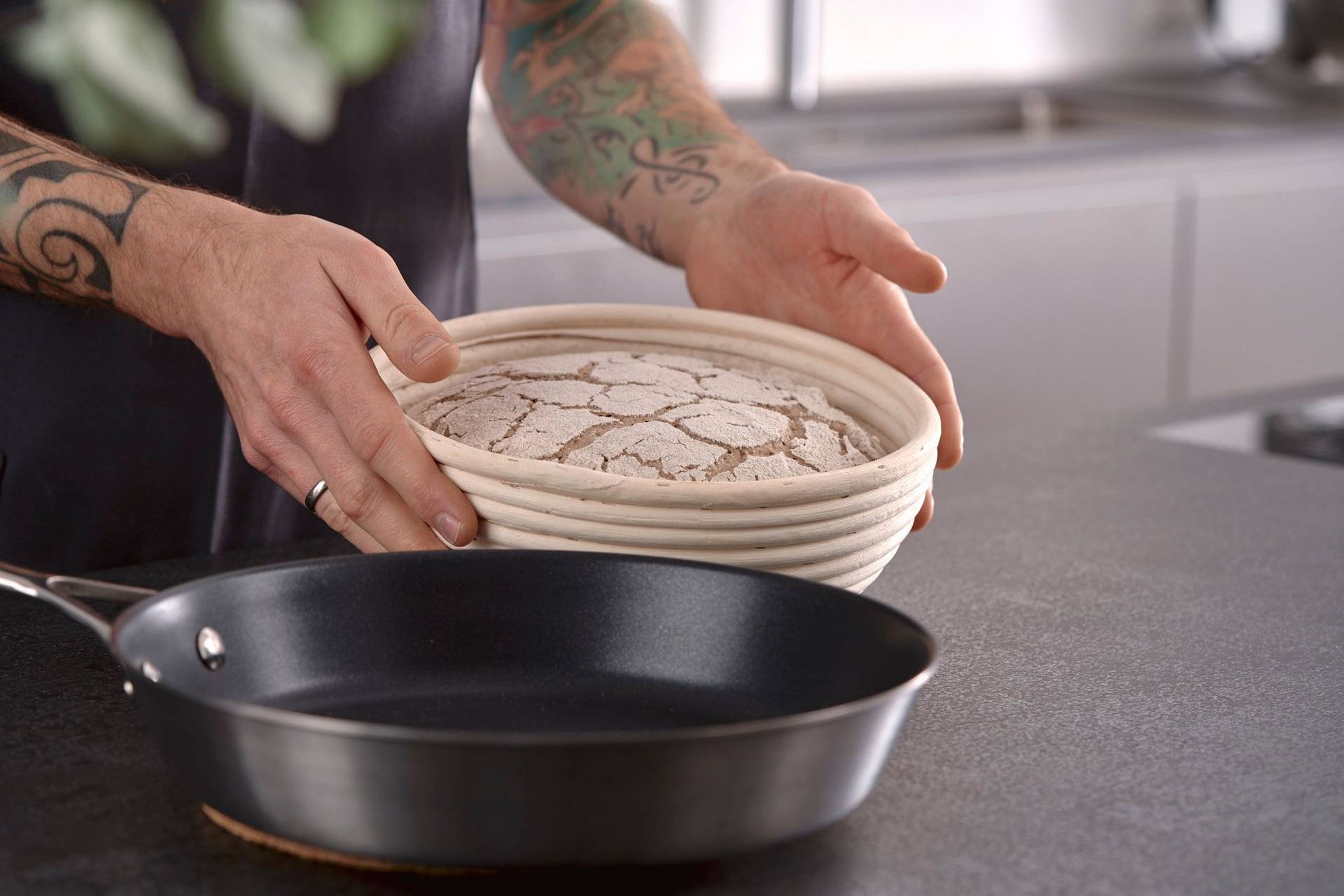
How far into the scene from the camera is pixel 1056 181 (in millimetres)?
2920

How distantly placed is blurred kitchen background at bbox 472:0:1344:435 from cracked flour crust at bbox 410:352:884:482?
1.43 metres

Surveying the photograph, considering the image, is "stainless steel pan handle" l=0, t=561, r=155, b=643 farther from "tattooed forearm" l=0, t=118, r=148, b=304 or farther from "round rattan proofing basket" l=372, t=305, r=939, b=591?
"tattooed forearm" l=0, t=118, r=148, b=304

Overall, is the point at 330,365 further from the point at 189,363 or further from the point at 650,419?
the point at 189,363

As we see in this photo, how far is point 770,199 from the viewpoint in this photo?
1174 mm

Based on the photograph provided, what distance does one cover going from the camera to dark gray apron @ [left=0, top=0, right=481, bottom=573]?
52.8 inches

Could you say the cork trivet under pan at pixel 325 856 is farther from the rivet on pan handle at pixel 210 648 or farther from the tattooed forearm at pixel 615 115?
the tattooed forearm at pixel 615 115

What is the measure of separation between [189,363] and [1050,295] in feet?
6.50

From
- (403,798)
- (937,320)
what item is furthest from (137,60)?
(937,320)

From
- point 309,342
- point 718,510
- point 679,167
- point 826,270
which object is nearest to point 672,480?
point 718,510

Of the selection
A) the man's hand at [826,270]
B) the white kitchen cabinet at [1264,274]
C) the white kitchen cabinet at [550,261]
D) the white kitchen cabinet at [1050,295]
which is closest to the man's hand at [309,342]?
the man's hand at [826,270]

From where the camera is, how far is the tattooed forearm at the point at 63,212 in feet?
3.39

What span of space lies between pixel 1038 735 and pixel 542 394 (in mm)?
361

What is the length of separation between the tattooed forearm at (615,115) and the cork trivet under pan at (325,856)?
0.78 metres

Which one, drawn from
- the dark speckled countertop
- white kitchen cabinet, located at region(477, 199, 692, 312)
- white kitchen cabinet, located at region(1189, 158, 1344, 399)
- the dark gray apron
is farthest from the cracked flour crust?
white kitchen cabinet, located at region(1189, 158, 1344, 399)
